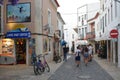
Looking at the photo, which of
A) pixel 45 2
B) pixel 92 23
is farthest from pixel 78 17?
pixel 45 2

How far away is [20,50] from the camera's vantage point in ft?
78.0

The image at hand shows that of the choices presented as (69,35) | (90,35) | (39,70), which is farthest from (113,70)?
(69,35)

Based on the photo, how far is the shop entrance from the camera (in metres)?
23.6

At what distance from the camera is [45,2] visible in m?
26.2

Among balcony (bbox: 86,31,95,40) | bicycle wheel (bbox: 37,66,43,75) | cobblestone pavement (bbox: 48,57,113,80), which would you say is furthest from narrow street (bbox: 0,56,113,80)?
balcony (bbox: 86,31,95,40)

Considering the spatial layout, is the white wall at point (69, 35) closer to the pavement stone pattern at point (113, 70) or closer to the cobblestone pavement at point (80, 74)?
the pavement stone pattern at point (113, 70)

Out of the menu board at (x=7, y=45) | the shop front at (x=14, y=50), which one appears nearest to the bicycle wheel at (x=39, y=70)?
the shop front at (x=14, y=50)

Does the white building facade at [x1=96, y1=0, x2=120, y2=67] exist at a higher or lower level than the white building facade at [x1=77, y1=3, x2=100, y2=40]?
lower

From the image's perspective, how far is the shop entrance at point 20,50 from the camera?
2364 cm

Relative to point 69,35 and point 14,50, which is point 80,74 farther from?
point 69,35

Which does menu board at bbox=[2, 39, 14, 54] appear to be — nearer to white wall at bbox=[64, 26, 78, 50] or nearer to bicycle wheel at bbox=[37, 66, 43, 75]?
bicycle wheel at bbox=[37, 66, 43, 75]

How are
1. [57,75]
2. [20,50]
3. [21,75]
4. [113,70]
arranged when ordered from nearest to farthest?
[21,75] → [57,75] → [113,70] → [20,50]

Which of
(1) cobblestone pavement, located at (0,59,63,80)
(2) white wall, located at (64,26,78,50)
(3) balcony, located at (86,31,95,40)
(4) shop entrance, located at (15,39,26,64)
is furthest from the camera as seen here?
(2) white wall, located at (64,26,78,50)

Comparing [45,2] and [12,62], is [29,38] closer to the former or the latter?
[12,62]
